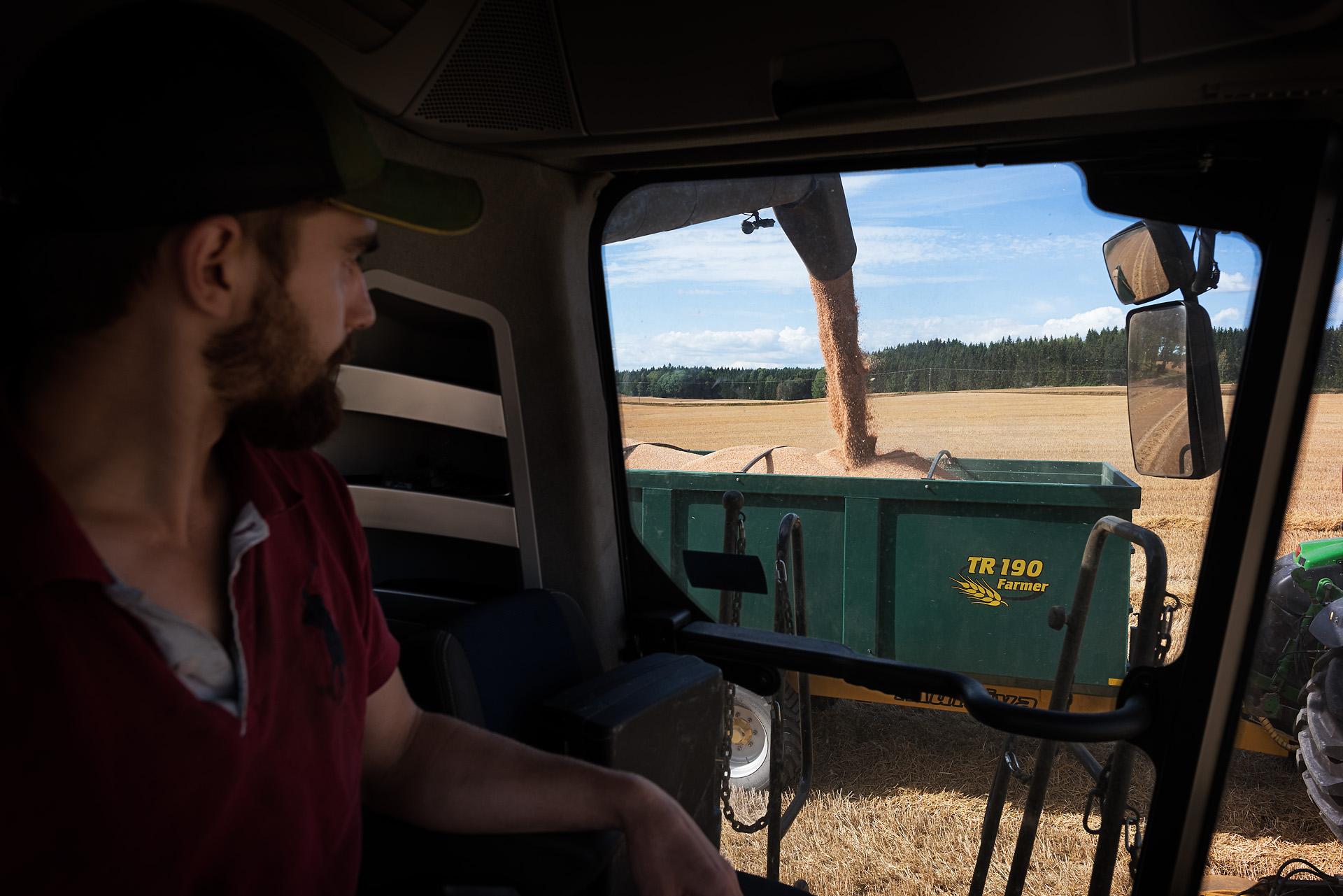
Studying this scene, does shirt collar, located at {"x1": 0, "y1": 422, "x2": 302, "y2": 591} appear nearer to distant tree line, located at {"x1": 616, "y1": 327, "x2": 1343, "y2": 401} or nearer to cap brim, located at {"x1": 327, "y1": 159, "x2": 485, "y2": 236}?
cap brim, located at {"x1": 327, "y1": 159, "x2": 485, "y2": 236}

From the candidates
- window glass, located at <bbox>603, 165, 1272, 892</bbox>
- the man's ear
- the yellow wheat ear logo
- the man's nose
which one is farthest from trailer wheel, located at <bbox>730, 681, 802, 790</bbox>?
the man's ear

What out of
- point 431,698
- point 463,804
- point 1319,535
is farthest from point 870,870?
point 463,804

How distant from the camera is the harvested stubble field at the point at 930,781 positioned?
8.10 feet

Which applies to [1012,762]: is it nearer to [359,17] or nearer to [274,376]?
[274,376]

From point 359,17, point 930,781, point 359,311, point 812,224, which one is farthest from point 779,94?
point 930,781

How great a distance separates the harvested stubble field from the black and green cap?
1618 millimetres

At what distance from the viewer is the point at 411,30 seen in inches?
68.3

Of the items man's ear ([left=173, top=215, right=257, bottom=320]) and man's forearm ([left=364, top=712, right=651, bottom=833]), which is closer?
man's ear ([left=173, top=215, right=257, bottom=320])

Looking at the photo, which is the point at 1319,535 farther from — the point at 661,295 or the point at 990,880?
the point at 661,295

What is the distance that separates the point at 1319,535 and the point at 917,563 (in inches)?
66.7

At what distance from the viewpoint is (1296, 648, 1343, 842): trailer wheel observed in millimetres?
2988

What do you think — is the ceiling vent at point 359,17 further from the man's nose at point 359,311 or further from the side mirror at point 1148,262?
the side mirror at point 1148,262

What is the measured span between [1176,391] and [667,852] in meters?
1.52

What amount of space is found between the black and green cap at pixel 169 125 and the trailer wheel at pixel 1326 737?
11.2ft
